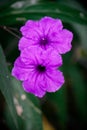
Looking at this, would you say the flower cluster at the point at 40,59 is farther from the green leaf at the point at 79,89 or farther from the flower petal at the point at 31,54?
the green leaf at the point at 79,89

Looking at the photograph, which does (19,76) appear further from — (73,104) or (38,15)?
(73,104)

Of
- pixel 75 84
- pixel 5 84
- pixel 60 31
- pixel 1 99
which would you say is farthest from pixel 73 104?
pixel 5 84

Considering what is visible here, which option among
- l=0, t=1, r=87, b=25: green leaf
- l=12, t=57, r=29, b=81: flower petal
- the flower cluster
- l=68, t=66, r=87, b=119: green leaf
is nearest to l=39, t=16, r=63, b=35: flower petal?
the flower cluster

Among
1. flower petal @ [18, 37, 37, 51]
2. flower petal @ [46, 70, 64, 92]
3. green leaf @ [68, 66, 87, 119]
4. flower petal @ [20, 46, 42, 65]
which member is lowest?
green leaf @ [68, 66, 87, 119]

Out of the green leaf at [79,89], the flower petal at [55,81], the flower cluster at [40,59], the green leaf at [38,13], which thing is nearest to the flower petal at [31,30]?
the flower cluster at [40,59]

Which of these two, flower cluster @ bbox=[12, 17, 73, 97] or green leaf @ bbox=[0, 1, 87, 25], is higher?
green leaf @ bbox=[0, 1, 87, 25]

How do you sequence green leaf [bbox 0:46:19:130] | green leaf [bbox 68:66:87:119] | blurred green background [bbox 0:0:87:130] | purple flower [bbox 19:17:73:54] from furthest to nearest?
green leaf [bbox 68:66:87:119]
blurred green background [bbox 0:0:87:130]
purple flower [bbox 19:17:73:54]
green leaf [bbox 0:46:19:130]

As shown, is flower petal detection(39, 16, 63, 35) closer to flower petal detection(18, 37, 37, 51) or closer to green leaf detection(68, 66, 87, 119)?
flower petal detection(18, 37, 37, 51)
